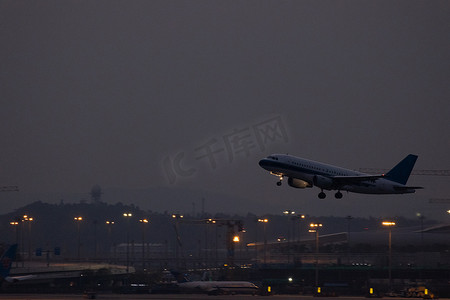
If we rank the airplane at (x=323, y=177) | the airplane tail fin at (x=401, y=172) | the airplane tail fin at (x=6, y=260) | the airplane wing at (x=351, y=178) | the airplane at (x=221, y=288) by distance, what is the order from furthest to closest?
1. the airplane at (x=221, y=288)
2. the airplane tail fin at (x=401, y=172)
3. the airplane wing at (x=351, y=178)
4. the airplane tail fin at (x=6, y=260)
5. the airplane at (x=323, y=177)

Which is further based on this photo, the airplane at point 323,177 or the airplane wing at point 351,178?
the airplane wing at point 351,178

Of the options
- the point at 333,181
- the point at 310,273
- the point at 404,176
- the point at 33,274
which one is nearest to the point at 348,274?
the point at 310,273

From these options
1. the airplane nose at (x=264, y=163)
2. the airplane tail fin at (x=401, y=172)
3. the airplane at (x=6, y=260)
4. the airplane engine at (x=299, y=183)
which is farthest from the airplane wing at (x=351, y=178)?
the airplane at (x=6, y=260)

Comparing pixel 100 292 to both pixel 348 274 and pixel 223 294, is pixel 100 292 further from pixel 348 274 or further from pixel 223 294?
pixel 348 274

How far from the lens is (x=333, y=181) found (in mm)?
141375

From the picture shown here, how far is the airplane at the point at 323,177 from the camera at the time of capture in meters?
138

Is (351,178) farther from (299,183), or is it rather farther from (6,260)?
(6,260)

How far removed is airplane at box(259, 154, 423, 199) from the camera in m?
138

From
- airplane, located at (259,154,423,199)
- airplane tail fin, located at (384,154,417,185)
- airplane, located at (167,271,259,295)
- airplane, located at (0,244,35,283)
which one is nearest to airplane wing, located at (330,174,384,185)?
airplane, located at (259,154,423,199)

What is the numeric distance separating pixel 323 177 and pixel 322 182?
109cm

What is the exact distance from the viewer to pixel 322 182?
13900 centimetres

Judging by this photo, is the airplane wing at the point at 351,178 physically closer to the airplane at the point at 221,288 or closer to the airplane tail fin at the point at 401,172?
the airplane tail fin at the point at 401,172

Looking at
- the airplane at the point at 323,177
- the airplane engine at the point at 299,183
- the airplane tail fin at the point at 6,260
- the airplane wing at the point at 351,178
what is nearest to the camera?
the airplane at the point at 323,177

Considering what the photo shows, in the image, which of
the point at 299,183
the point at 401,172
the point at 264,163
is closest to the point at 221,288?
the point at 299,183
